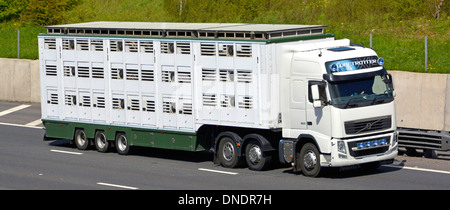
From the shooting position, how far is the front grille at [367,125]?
1906 cm

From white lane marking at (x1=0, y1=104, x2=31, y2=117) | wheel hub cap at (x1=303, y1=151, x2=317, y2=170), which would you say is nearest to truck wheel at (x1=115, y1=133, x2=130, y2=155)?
wheel hub cap at (x1=303, y1=151, x2=317, y2=170)

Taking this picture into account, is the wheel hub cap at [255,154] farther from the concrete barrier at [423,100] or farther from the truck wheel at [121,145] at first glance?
the concrete barrier at [423,100]

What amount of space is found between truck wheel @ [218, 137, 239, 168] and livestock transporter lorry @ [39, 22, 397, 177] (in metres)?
0.03

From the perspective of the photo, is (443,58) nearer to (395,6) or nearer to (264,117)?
(395,6)

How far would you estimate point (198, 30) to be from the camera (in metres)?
21.7

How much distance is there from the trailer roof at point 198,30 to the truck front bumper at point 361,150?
318cm

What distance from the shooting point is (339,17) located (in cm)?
3669

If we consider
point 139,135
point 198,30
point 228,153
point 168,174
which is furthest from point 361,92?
point 139,135

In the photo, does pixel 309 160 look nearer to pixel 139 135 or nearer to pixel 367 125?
pixel 367 125

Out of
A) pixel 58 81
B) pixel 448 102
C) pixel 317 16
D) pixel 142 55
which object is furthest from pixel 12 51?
pixel 448 102

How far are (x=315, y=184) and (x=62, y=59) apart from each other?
9579 millimetres

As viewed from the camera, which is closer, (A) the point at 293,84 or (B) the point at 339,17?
(A) the point at 293,84

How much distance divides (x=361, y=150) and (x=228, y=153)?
12.0ft

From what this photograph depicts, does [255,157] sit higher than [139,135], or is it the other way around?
[139,135]
